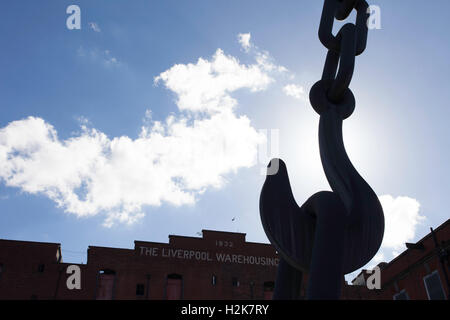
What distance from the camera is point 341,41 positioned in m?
7.49

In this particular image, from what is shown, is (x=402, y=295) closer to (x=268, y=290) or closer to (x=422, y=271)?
(x=422, y=271)

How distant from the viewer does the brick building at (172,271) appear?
24453 mm

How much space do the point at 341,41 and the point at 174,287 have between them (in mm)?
22177

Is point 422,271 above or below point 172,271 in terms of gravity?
below

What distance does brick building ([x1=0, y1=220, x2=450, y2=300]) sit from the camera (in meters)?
24.5

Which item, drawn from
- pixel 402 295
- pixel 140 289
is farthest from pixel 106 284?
pixel 402 295

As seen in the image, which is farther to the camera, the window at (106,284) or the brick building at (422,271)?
the window at (106,284)

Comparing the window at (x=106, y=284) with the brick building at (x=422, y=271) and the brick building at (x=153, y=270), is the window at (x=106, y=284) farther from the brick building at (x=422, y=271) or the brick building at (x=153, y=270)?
the brick building at (x=422, y=271)

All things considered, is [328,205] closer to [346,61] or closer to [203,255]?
[346,61]

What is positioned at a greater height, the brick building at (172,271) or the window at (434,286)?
the brick building at (172,271)

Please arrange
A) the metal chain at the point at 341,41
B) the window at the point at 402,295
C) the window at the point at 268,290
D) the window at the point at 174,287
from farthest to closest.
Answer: the window at the point at 268,290 → the window at the point at 174,287 → the window at the point at 402,295 → the metal chain at the point at 341,41

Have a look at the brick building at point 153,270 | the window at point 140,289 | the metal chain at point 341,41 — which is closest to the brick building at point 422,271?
the brick building at point 153,270
